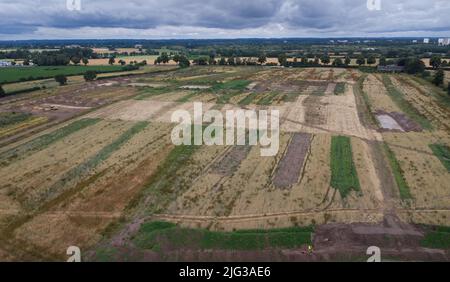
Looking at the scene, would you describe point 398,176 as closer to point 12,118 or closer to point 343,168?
point 343,168

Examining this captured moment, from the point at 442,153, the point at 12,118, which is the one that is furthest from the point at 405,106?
the point at 12,118

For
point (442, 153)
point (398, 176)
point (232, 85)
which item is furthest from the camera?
point (232, 85)

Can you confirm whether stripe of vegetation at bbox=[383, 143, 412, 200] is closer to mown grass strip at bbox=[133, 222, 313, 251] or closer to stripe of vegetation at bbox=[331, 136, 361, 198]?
stripe of vegetation at bbox=[331, 136, 361, 198]

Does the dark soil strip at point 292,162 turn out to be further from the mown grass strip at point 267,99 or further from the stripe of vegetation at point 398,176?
the mown grass strip at point 267,99

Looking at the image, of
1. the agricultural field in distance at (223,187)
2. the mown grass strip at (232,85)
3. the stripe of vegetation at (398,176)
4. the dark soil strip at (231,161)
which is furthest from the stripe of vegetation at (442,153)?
the mown grass strip at (232,85)

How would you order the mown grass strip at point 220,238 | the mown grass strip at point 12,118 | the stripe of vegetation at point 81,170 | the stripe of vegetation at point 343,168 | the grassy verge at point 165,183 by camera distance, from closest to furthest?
the mown grass strip at point 220,238
the grassy verge at point 165,183
the stripe of vegetation at point 81,170
the stripe of vegetation at point 343,168
the mown grass strip at point 12,118
